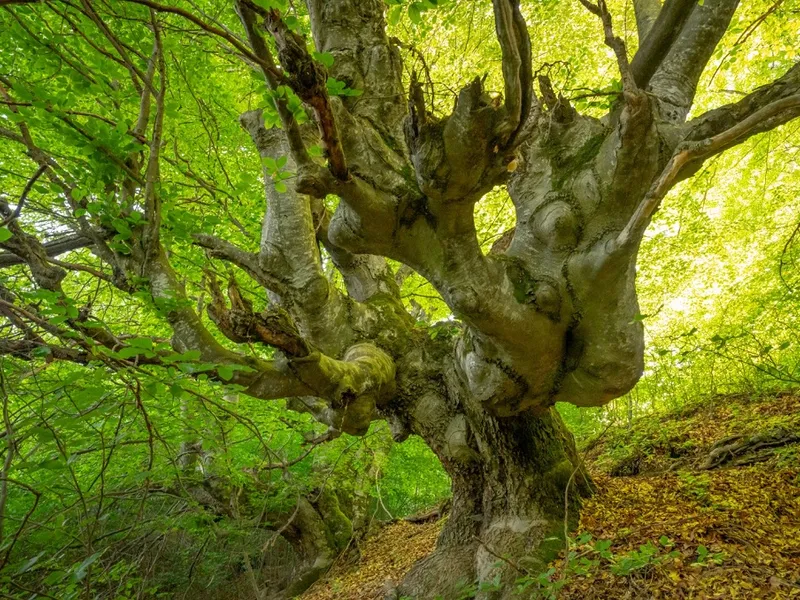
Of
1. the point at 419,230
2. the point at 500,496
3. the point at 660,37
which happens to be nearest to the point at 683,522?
the point at 500,496

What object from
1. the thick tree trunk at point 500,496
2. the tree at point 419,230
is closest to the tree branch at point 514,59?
the tree at point 419,230

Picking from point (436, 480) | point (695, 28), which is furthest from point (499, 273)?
point (436, 480)

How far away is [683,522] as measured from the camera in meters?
2.82

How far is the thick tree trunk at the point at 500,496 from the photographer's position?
330 centimetres

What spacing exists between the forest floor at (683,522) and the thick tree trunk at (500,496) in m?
0.26

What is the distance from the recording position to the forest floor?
2254mm

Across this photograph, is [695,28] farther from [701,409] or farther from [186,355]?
[701,409]

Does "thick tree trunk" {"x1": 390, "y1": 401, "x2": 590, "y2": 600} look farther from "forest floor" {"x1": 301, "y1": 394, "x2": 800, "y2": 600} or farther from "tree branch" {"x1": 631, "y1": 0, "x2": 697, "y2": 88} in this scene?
"tree branch" {"x1": 631, "y1": 0, "x2": 697, "y2": 88}

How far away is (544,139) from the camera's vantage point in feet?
10.3

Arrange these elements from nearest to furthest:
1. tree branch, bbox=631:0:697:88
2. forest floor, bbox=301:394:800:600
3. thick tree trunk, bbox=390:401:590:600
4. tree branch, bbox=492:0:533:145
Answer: tree branch, bbox=492:0:533:145 < forest floor, bbox=301:394:800:600 < tree branch, bbox=631:0:697:88 < thick tree trunk, bbox=390:401:590:600

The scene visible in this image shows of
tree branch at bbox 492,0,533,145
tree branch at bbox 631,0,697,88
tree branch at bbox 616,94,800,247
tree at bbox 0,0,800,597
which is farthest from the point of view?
tree branch at bbox 631,0,697,88

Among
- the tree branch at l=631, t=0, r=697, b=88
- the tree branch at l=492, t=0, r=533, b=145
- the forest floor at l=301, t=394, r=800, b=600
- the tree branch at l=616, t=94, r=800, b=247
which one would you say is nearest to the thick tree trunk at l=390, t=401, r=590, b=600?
the forest floor at l=301, t=394, r=800, b=600

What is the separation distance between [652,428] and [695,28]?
418 centimetres

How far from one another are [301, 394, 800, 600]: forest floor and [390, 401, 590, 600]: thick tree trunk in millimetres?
260
